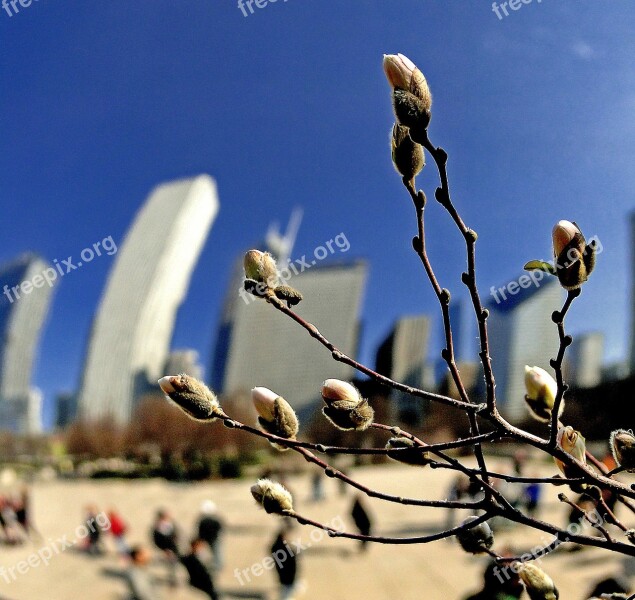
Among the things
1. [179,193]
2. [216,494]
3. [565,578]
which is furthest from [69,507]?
[179,193]

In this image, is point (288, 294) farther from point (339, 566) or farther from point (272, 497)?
point (339, 566)

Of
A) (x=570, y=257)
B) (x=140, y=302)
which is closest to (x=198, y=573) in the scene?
(x=570, y=257)

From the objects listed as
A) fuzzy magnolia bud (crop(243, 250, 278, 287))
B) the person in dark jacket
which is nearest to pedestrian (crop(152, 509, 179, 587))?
the person in dark jacket

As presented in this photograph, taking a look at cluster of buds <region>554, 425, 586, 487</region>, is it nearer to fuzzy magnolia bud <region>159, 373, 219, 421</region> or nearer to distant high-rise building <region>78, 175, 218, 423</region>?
fuzzy magnolia bud <region>159, 373, 219, 421</region>

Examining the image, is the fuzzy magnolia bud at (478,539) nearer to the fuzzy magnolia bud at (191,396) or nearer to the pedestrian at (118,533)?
the fuzzy magnolia bud at (191,396)

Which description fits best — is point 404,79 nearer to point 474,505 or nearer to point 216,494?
point 474,505

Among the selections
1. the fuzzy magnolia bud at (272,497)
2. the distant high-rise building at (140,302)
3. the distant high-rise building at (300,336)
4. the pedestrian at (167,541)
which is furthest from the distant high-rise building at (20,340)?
the fuzzy magnolia bud at (272,497)
